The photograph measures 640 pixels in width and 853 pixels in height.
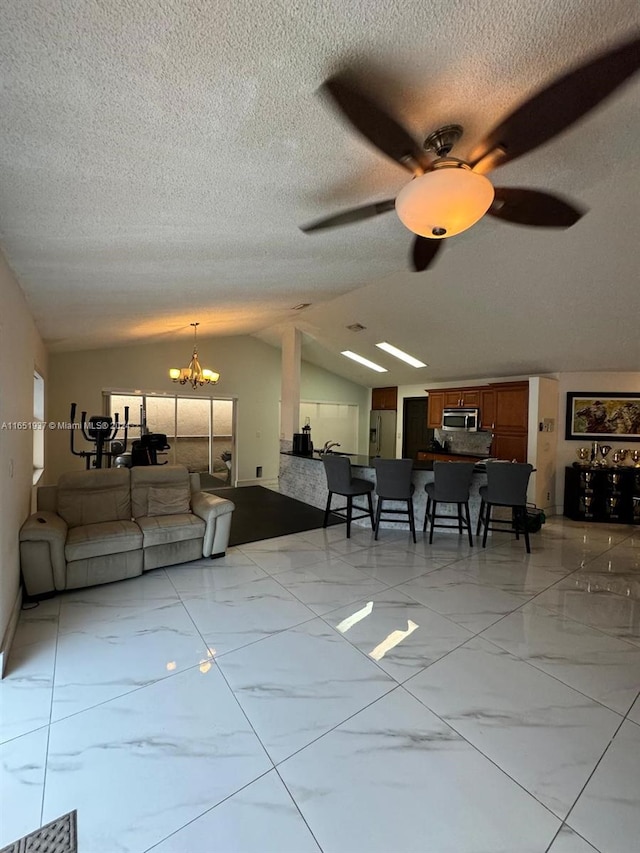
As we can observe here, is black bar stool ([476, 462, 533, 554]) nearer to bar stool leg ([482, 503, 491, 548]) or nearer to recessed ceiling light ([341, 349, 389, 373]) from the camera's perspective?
bar stool leg ([482, 503, 491, 548])

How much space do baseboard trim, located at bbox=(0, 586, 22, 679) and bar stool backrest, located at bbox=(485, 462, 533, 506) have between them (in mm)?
4160

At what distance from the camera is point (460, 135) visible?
1597 millimetres

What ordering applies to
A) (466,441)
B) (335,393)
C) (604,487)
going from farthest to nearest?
(335,393), (466,441), (604,487)

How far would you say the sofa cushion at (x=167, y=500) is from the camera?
3.71 metres

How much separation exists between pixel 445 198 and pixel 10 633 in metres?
3.29

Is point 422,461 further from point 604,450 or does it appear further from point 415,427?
point 604,450

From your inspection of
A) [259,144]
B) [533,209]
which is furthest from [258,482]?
[259,144]

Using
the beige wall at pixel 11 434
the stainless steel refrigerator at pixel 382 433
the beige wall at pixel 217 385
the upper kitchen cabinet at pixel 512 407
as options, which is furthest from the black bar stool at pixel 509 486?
the beige wall at pixel 217 385

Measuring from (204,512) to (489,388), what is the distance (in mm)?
4867

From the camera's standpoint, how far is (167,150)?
4.52 feet

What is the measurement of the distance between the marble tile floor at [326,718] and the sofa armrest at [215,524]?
0.50 meters

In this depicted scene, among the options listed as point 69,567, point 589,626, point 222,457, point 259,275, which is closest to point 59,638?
point 69,567

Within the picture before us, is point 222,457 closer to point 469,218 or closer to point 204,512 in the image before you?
point 204,512

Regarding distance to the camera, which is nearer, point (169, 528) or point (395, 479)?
point (169, 528)
